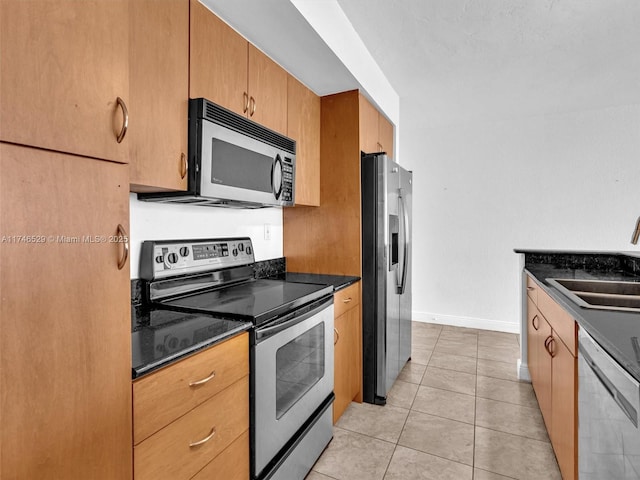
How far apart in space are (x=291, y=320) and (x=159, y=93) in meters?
1.03

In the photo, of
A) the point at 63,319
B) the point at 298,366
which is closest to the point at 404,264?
the point at 298,366

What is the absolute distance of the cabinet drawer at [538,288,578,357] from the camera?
1.39 meters

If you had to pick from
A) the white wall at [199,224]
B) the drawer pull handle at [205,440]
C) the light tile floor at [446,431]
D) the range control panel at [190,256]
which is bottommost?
the light tile floor at [446,431]

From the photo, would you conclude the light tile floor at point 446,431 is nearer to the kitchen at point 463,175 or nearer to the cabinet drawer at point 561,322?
the cabinet drawer at point 561,322

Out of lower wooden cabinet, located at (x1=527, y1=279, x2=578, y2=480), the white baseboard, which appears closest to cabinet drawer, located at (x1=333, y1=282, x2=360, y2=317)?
lower wooden cabinet, located at (x1=527, y1=279, x2=578, y2=480)

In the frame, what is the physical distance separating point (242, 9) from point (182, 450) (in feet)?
5.68

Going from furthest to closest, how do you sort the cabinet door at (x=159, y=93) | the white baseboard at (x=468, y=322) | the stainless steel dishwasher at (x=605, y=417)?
the white baseboard at (x=468, y=322), the cabinet door at (x=159, y=93), the stainless steel dishwasher at (x=605, y=417)

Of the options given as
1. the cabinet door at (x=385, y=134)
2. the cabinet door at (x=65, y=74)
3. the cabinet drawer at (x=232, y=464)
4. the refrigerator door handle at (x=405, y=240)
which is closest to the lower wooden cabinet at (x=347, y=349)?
the refrigerator door handle at (x=405, y=240)

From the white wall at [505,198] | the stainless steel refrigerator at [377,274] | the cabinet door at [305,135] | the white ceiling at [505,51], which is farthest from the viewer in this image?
the white wall at [505,198]

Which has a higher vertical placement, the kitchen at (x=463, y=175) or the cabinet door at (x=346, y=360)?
the kitchen at (x=463, y=175)

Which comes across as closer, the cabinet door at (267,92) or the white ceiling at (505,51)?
the cabinet door at (267,92)

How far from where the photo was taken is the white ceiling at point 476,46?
1.90 m

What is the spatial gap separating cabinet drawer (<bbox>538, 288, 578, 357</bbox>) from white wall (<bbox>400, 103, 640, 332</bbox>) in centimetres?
228

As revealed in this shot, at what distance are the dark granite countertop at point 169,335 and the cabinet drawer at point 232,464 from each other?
400 millimetres
